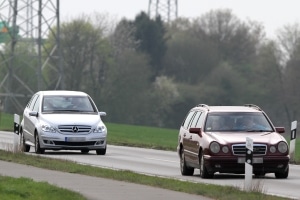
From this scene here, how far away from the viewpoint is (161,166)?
30406 millimetres

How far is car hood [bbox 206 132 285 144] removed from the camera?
2511 centimetres

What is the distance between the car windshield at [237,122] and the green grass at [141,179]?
6.89ft

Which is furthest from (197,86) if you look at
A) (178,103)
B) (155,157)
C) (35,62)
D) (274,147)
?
(274,147)

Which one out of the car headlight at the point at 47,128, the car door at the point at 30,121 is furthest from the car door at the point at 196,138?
the car door at the point at 30,121

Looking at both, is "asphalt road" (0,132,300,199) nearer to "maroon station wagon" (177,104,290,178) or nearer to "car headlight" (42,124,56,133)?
"maroon station wagon" (177,104,290,178)

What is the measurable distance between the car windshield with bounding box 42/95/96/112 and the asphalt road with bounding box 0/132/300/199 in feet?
3.90

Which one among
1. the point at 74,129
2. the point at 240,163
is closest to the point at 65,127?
the point at 74,129

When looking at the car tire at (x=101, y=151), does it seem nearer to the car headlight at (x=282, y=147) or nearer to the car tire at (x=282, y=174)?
the car tire at (x=282, y=174)

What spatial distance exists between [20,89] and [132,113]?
45.9 feet

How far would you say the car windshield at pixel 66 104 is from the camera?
35438 millimetres

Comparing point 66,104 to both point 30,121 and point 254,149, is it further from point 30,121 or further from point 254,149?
point 254,149

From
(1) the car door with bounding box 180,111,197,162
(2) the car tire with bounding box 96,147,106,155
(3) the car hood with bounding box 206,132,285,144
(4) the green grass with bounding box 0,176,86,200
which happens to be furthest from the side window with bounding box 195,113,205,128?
(2) the car tire with bounding box 96,147,106,155

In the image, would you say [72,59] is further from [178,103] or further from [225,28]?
[225,28]

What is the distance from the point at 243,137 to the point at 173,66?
108 metres
